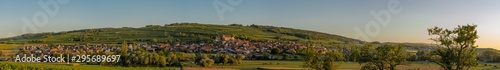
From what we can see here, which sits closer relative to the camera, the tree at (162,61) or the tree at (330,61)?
the tree at (330,61)

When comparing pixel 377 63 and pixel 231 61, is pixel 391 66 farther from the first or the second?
pixel 231 61

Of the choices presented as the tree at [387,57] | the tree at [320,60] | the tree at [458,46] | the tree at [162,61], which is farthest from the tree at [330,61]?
the tree at [162,61]

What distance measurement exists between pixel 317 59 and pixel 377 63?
7.04 meters

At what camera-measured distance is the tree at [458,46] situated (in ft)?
114

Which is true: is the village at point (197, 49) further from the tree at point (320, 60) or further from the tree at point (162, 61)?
the tree at point (320, 60)

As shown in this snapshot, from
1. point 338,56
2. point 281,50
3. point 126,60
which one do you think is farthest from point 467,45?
point 281,50

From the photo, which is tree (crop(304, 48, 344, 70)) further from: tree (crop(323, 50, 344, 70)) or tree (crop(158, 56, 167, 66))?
tree (crop(158, 56, 167, 66))

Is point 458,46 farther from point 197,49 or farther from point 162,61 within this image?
point 197,49

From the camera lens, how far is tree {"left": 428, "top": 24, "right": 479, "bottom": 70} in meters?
34.8

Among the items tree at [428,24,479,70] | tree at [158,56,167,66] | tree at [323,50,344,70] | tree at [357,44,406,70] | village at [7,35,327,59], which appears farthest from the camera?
village at [7,35,327,59]

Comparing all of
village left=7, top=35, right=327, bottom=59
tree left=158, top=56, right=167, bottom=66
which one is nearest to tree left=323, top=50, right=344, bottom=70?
tree left=158, top=56, right=167, bottom=66

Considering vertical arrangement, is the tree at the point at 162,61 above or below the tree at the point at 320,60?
below

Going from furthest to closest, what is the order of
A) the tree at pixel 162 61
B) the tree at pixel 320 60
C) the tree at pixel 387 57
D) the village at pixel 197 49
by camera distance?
the village at pixel 197 49 < the tree at pixel 162 61 < the tree at pixel 320 60 < the tree at pixel 387 57

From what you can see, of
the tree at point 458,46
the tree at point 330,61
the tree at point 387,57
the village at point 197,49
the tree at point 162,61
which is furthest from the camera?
the village at point 197,49
